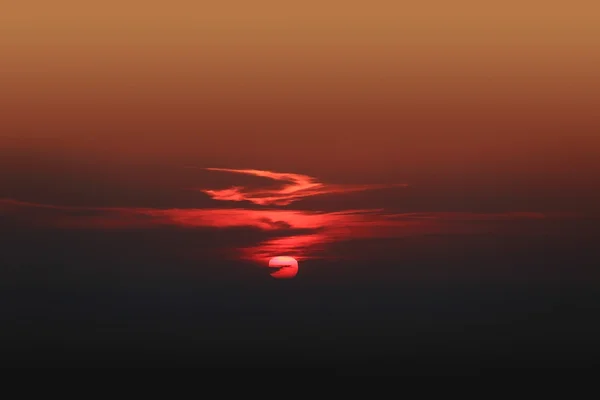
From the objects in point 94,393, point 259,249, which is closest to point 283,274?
point 259,249

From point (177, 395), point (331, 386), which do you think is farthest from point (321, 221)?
point (177, 395)

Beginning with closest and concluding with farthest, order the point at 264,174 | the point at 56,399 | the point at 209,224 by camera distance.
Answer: the point at 264,174 < the point at 209,224 < the point at 56,399

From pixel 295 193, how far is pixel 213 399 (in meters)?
10.6

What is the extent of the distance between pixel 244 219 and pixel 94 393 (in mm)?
10211

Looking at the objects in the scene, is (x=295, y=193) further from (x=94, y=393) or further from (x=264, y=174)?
(x=94, y=393)

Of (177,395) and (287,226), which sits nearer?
(287,226)

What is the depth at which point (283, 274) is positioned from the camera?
1033 inches

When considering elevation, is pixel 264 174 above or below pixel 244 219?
above

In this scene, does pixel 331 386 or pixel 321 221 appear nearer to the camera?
pixel 321 221

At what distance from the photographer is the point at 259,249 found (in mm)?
24750

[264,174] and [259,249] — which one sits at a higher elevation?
[264,174]

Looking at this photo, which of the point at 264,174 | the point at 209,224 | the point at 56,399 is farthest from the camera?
the point at 56,399

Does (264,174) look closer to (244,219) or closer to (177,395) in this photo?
(244,219)

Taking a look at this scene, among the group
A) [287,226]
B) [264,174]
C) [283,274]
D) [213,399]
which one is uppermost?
[264,174]
